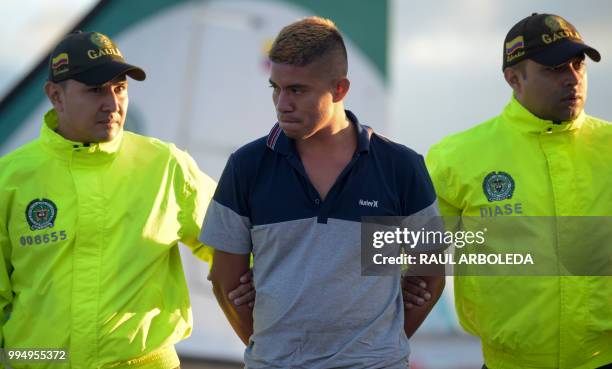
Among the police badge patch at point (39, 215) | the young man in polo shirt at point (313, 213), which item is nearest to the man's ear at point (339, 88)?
the young man in polo shirt at point (313, 213)

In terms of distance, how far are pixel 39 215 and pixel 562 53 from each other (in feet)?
5.74

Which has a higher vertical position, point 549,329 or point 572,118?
point 572,118

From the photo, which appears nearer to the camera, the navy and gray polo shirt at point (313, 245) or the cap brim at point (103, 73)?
the navy and gray polo shirt at point (313, 245)

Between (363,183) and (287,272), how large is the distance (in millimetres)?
335

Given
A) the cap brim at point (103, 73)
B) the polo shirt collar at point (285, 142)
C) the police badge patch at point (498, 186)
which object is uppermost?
the cap brim at point (103, 73)

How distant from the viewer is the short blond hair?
3.12 meters

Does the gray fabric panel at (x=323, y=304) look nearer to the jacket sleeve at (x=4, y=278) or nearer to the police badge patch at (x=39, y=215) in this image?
the police badge patch at (x=39, y=215)

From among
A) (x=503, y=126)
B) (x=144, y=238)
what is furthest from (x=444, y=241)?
(x=144, y=238)

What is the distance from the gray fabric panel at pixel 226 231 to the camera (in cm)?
319

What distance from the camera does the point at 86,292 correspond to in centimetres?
345

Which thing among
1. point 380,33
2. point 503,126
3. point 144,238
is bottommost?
point 144,238

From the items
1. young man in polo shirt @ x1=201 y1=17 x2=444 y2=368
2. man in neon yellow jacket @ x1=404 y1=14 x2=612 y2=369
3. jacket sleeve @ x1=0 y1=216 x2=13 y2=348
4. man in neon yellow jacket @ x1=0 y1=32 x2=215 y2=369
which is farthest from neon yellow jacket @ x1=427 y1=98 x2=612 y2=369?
jacket sleeve @ x1=0 y1=216 x2=13 y2=348

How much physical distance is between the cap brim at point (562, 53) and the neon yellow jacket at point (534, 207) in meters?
0.18

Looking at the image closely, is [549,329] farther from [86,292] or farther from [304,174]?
[86,292]
